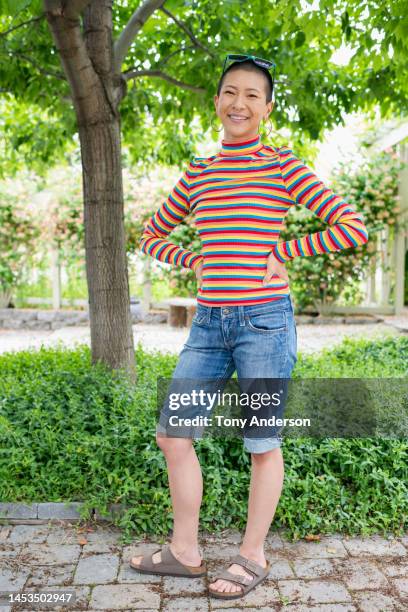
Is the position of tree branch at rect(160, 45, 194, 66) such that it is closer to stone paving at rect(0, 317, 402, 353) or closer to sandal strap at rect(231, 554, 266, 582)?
sandal strap at rect(231, 554, 266, 582)

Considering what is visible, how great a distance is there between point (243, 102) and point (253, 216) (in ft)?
1.35

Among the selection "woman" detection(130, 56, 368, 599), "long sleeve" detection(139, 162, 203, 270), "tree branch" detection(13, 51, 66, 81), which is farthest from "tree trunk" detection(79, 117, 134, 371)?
"woman" detection(130, 56, 368, 599)

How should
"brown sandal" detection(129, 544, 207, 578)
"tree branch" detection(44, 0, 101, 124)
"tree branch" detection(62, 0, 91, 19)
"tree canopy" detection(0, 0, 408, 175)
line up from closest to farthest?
1. "brown sandal" detection(129, 544, 207, 578)
2. "tree branch" detection(62, 0, 91, 19)
3. "tree branch" detection(44, 0, 101, 124)
4. "tree canopy" detection(0, 0, 408, 175)

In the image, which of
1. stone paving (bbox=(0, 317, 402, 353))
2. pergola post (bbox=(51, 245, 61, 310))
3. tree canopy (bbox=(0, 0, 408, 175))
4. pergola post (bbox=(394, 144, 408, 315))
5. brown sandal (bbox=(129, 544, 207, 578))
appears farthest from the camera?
pergola post (bbox=(51, 245, 61, 310))

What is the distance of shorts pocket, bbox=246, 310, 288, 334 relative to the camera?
2.47 m

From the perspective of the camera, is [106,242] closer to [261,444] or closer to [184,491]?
[184,491]

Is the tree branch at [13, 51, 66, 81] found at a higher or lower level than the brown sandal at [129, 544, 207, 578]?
higher

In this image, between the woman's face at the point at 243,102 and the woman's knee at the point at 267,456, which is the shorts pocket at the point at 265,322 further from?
the woman's face at the point at 243,102

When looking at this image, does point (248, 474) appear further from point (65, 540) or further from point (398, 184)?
point (398, 184)

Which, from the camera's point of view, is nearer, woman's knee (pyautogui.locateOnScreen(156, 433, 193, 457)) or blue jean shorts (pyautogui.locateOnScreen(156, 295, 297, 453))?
blue jean shorts (pyautogui.locateOnScreen(156, 295, 297, 453))

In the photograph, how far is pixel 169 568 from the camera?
9.04 ft

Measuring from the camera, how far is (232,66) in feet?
8.35

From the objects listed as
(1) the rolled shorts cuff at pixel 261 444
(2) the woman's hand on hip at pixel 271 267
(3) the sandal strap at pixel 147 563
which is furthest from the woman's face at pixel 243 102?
(3) the sandal strap at pixel 147 563

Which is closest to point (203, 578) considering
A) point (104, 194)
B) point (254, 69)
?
point (254, 69)
